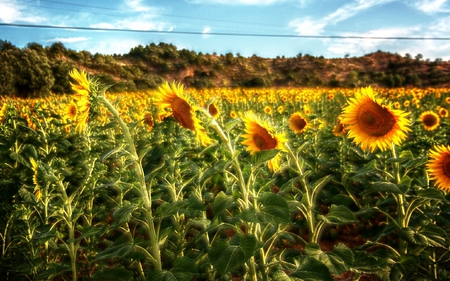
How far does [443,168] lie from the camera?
9.17 ft

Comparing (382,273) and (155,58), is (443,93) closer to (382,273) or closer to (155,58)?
(382,273)

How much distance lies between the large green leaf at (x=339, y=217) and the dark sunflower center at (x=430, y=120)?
3.97 m

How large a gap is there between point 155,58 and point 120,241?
3887 cm

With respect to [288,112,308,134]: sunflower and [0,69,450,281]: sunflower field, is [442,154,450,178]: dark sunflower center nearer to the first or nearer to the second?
[0,69,450,281]: sunflower field

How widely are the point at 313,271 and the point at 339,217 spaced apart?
49 centimetres

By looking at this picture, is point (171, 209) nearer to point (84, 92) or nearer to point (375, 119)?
point (84, 92)

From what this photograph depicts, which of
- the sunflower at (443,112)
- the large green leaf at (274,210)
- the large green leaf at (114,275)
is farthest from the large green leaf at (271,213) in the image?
the sunflower at (443,112)

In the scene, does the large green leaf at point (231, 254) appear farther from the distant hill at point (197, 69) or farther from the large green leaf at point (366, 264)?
the distant hill at point (197, 69)

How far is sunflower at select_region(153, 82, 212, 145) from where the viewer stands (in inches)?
78.9

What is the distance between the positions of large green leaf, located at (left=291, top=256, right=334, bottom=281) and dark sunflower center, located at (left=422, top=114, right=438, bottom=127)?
176 inches

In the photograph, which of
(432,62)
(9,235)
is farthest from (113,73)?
(432,62)

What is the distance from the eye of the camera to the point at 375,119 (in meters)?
2.61

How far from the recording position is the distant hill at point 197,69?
2458cm

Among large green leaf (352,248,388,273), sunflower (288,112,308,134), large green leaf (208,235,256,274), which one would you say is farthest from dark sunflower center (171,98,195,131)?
sunflower (288,112,308,134)
